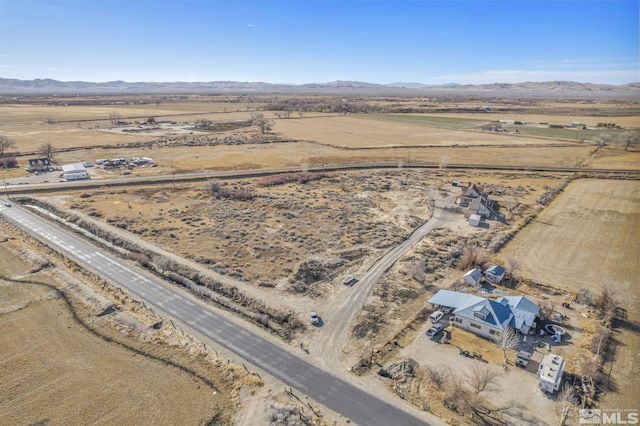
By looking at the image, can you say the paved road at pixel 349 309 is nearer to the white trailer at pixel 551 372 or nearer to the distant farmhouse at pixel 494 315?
the distant farmhouse at pixel 494 315

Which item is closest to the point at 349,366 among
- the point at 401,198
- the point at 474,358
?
the point at 474,358

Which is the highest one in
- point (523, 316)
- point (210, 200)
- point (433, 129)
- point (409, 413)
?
point (433, 129)

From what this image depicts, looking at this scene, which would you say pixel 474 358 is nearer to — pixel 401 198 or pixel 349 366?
pixel 349 366

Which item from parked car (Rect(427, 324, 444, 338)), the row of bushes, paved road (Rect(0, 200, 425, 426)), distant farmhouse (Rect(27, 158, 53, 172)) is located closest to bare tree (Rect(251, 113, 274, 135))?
distant farmhouse (Rect(27, 158, 53, 172))

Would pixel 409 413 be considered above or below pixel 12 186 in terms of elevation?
below

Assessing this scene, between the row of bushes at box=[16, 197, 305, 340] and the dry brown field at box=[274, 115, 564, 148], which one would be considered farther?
the dry brown field at box=[274, 115, 564, 148]

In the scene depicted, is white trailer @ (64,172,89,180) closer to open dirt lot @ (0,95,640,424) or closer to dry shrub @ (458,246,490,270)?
open dirt lot @ (0,95,640,424)
